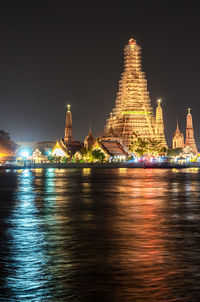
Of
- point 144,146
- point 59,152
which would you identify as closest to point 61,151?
point 59,152

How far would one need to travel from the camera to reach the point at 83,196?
1142 inches

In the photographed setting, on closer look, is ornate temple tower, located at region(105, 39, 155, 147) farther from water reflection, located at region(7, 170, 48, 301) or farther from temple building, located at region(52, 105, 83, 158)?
water reflection, located at region(7, 170, 48, 301)

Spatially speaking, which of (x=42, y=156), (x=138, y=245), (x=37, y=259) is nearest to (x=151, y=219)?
(x=138, y=245)

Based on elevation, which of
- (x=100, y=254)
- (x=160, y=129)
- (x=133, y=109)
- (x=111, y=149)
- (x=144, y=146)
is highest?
(x=133, y=109)

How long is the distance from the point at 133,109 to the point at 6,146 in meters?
30.4

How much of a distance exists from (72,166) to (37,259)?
84107 millimetres

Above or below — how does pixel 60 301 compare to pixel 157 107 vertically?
below

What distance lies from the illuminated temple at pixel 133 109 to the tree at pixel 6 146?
71.0ft

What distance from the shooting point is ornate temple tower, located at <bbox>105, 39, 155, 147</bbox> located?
114875mm

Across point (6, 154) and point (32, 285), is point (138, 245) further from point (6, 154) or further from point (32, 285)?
point (6, 154)

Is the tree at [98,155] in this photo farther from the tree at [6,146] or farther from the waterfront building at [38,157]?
the tree at [6,146]

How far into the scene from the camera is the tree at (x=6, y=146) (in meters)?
110

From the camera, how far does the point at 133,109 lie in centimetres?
11544

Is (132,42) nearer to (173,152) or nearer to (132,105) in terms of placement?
(132,105)
